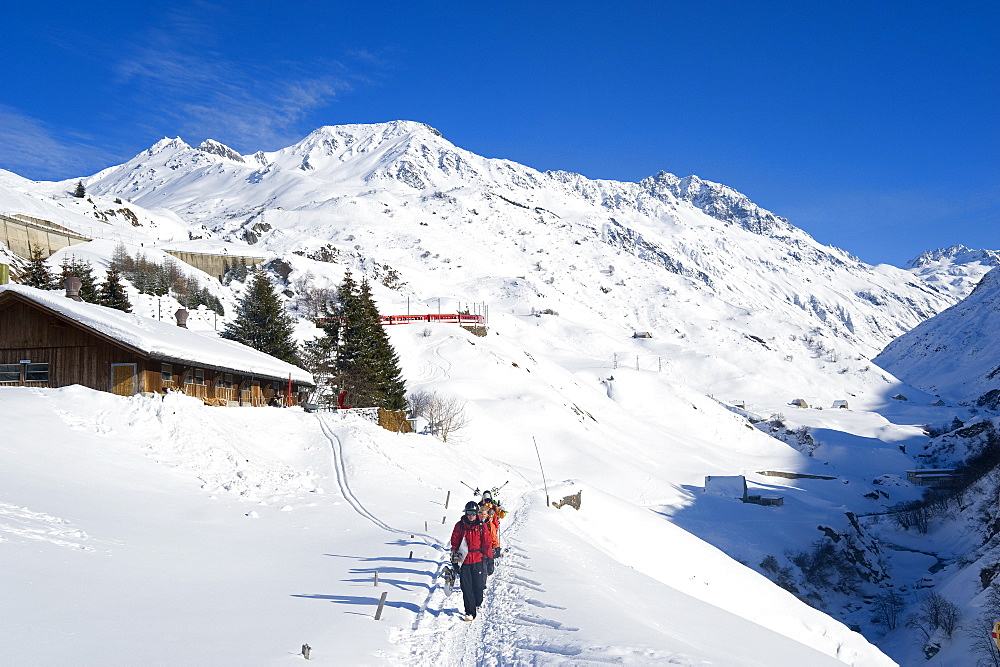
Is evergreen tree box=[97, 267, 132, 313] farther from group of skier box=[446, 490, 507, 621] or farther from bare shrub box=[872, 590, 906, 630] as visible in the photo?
bare shrub box=[872, 590, 906, 630]

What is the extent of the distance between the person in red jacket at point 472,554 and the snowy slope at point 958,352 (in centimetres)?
12941

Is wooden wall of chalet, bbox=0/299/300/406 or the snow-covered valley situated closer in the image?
the snow-covered valley

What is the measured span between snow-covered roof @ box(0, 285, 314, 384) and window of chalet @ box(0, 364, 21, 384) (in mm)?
2689

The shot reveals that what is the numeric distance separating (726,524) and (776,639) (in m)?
32.4

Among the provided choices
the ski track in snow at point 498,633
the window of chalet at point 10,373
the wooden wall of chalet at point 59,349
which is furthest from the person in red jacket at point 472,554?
the window of chalet at point 10,373

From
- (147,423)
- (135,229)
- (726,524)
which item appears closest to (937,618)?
(726,524)

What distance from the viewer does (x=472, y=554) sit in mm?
9805

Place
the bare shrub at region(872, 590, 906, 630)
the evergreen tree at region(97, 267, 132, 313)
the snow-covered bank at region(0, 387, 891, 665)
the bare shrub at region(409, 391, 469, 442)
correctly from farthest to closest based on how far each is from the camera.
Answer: the bare shrub at region(409, 391, 469, 442)
the evergreen tree at region(97, 267, 132, 313)
the bare shrub at region(872, 590, 906, 630)
the snow-covered bank at region(0, 387, 891, 665)

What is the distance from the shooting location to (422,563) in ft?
43.6

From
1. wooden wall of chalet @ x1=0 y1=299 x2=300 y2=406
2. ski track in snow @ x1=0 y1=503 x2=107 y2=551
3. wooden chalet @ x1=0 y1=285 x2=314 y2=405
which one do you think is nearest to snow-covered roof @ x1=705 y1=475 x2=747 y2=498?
wooden chalet @ x1=0 y1=285 x2=314 y2=405

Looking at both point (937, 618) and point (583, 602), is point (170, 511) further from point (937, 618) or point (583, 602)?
point (937, 618)

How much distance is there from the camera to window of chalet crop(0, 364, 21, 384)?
23.4 metres

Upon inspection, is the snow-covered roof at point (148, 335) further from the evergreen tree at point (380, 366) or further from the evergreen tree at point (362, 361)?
the evergreen tree at point (380, 366)

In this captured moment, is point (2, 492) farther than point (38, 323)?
No
